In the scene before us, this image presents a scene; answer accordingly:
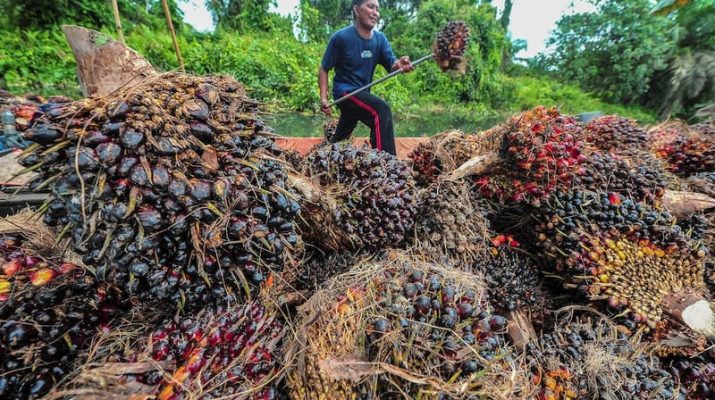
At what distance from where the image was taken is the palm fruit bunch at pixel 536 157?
4.42 ft

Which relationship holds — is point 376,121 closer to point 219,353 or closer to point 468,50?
point 219,353

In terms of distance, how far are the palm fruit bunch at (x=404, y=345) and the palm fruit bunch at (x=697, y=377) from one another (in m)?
0.65

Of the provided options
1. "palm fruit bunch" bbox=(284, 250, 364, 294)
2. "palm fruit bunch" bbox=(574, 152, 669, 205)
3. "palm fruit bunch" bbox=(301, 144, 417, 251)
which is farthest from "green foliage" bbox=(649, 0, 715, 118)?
"palm fruit bunch" bbox=(284, 250, 364, 294)

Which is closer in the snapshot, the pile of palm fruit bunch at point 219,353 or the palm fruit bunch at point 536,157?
the pile of palm fruit bunch at point 219,353

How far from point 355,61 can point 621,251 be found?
8.65 ft

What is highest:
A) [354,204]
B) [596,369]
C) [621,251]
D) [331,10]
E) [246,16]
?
[331,10]

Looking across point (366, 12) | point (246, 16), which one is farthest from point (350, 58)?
point (246, 16)

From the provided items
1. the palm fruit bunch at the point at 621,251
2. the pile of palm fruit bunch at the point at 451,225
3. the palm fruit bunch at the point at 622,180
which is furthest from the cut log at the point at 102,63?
the palm fruit bunch at the point at 622,180

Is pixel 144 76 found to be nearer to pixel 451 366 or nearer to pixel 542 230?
pixel 451 366

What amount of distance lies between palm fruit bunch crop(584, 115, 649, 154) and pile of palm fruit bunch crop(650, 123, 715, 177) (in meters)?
0.21

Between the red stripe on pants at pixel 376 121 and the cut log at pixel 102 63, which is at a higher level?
the cut log at pixel 102 63

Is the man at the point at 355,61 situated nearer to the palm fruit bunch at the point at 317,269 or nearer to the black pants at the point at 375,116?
the black pants at the point at 375,116

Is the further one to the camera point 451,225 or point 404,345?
point 451,225

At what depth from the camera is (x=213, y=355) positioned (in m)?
0.82
